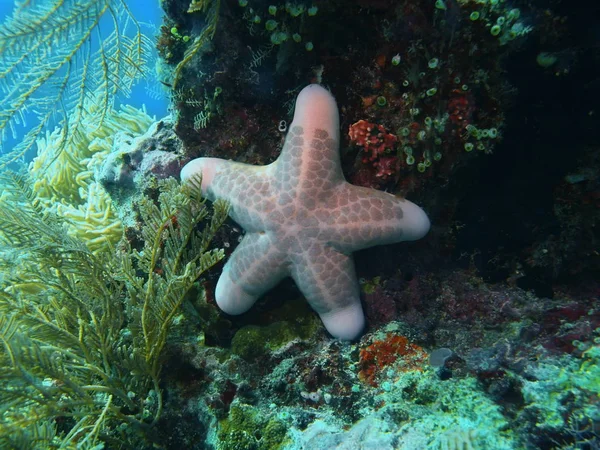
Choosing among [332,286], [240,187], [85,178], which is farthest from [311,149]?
[85,178]

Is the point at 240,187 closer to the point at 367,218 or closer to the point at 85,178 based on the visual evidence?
the point at 367,218

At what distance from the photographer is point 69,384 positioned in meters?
2.67

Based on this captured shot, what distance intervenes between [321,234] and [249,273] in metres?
0.80

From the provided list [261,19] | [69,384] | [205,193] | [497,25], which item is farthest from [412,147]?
[69,384]

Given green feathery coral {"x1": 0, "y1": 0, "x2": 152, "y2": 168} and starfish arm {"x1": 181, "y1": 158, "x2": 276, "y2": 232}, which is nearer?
green feathery coral {"x1": 0, "y1": 0, "x2": 152, "y2": 168}

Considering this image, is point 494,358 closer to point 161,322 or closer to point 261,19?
point 161,322

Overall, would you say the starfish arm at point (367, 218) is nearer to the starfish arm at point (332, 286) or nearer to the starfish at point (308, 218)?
the starfish at point (308, 218)

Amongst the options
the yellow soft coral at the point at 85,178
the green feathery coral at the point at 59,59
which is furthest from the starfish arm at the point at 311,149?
the yellow soft coral at the point at 85,178

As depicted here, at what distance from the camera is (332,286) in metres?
3.41

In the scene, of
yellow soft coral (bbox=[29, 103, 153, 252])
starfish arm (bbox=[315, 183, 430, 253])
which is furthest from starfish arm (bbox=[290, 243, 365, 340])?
yellow soft coral (bbox=[29, 103, 153, 252])

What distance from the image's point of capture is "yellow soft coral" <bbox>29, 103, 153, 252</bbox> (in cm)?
488

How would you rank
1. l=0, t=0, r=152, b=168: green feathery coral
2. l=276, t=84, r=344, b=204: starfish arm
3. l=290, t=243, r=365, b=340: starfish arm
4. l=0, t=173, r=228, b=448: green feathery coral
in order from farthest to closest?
1. l=290, t=243, r=365, b=340: starfish arm
2. l=276, t=84, r=344, b=204: starfish arm
3. l=0, t=0, r=152, b=168: green feathery coral
4. l=0, t=173, r=228, b=448: green feathery coral

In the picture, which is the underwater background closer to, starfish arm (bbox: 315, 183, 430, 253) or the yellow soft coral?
starfish arm (bbox: 315, 183, 430, 253)

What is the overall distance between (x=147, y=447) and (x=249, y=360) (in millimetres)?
1086
